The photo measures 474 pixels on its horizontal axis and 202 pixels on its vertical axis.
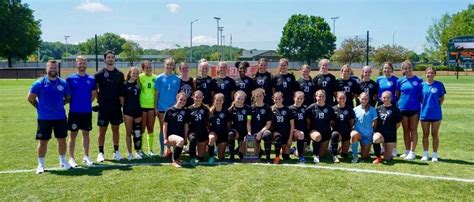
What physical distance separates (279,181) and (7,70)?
179 feet

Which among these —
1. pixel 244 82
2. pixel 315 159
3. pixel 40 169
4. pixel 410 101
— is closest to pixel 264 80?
pixel 244 82

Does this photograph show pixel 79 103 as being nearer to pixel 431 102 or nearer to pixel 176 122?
pixel 176 122

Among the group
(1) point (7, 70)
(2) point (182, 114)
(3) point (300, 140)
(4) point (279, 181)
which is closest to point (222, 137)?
(2) point (182, 114)

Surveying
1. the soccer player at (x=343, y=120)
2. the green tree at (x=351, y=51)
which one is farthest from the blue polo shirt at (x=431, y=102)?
the green tree at (x=351, y=51)

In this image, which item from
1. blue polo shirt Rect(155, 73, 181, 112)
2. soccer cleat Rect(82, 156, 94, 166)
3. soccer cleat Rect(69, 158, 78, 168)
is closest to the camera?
soccer cleat Rect(69, 158, 78, 168)

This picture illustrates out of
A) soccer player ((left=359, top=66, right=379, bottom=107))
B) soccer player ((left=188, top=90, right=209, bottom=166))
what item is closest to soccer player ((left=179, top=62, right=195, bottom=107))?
soccer player ((left=188, top=90, right=209, bottom=166))

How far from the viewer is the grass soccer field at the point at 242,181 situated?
226 inches

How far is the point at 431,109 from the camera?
803 centimetres

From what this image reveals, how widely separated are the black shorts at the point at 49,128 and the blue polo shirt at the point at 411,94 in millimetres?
6095

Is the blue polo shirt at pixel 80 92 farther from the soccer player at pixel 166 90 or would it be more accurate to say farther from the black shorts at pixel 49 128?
the soccer player at pixel 166 90

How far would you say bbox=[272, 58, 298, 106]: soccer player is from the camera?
28.6 feet

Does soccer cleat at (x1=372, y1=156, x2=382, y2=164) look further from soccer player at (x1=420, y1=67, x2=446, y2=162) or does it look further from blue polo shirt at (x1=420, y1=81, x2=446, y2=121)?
blue polo shirt at (x1=420, y1=81, x2=446, y2=121)

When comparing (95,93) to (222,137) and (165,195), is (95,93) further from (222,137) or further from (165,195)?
(165,195)

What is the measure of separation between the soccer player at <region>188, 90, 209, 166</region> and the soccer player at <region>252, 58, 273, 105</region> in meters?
1.46
